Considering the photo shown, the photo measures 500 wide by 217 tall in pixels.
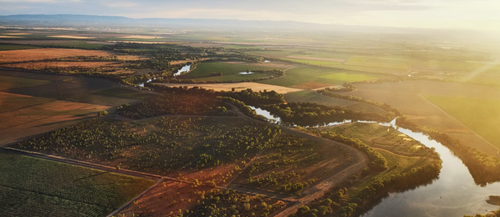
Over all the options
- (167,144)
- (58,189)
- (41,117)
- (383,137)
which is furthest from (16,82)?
(383,137)

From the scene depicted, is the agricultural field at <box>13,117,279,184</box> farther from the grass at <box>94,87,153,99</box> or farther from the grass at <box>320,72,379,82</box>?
the grass at <box>320,72,379,82</box>

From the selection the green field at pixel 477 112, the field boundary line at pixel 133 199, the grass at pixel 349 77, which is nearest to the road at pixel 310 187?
the field boundary line at pixel 133 199

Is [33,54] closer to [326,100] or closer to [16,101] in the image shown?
[16,101]

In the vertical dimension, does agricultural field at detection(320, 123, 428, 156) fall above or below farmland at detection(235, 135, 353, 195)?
above

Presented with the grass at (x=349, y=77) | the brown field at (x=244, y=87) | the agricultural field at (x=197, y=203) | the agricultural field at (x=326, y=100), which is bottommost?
the agricultural field at (x=197, y=203)

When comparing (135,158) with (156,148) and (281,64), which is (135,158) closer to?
(156,148)

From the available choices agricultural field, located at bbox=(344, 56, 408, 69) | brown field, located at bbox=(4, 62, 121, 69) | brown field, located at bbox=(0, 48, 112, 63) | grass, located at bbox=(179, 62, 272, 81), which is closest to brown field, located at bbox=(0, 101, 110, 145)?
grass, located at bbox=(179, 62, 272, 81)

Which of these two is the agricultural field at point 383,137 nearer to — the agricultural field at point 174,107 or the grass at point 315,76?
the agricultural field at point 174,107

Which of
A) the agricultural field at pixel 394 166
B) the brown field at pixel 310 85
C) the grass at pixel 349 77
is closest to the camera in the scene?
the agricultural field at pixel 394 166

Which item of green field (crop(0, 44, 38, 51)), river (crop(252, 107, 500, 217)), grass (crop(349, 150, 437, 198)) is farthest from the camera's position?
green field (crop(0, 44, 38, 51))
